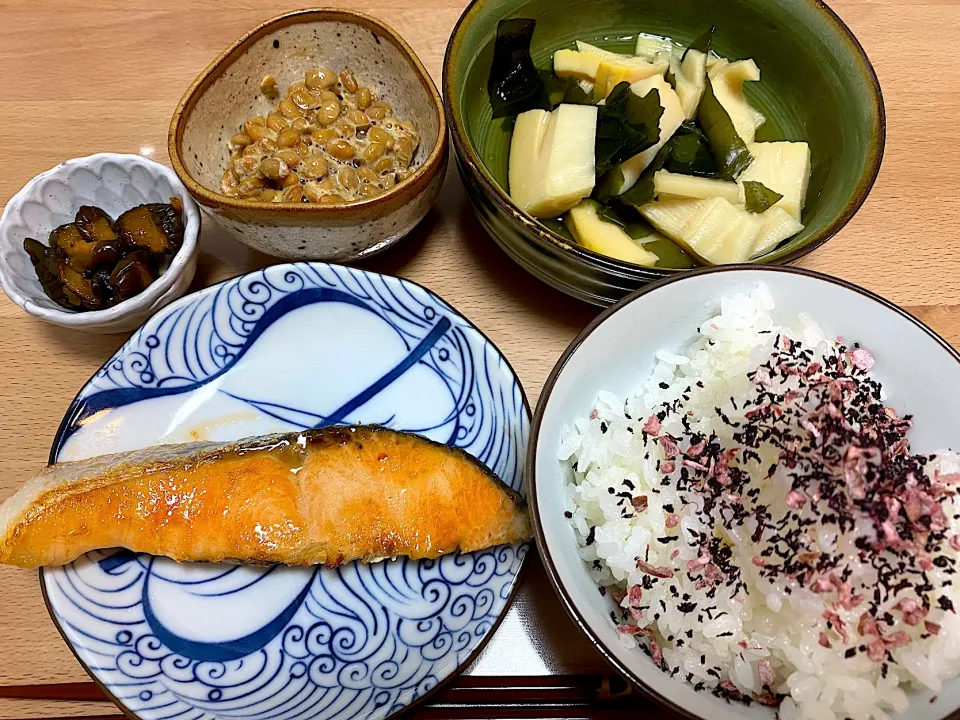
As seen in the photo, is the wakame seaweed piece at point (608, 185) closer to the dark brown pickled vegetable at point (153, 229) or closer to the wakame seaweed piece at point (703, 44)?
the wakame seaweed piece at point (703, 44)

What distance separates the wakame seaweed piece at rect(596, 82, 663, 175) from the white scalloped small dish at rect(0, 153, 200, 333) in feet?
3.47

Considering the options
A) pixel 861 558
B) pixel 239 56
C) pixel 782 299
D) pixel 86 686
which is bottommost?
pixel 86 686

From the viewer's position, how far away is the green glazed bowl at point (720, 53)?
154 centimetres

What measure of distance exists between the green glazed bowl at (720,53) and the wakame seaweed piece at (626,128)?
31 cm

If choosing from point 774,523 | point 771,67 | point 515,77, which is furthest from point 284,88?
point 774,523

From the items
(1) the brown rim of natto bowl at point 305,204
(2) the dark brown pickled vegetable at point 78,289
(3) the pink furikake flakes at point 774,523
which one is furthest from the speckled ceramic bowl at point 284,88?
(3) the pink furikake flakes at point 774,523

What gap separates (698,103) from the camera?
1.91 metres

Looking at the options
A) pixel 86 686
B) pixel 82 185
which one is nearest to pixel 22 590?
pixel 86 686

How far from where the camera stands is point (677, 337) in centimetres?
152

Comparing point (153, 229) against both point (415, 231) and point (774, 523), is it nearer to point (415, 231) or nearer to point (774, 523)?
point (415, 231)

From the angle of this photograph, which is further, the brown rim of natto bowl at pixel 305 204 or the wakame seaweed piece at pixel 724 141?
the wakame seaweed piece at pixel 724 141

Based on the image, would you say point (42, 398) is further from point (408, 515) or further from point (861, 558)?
point (861, 558)

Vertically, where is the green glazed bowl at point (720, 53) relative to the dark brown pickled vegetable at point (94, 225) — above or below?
above

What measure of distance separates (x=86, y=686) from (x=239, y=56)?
158 cm
